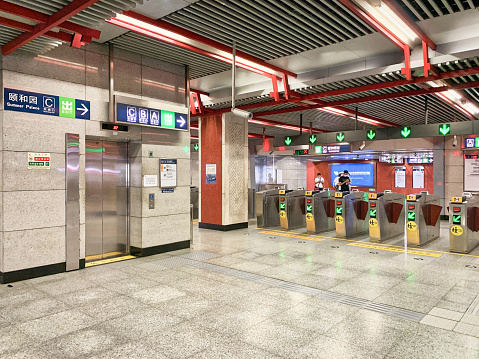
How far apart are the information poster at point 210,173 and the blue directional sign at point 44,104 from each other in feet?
14.5

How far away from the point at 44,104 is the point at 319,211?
21.8 ft

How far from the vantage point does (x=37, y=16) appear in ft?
12.5

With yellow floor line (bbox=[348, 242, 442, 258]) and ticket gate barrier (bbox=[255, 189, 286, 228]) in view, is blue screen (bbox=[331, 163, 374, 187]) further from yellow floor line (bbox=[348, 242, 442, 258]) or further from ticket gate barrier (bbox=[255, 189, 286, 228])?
yellow floor line (bbox=[348, 242, 442, 258])

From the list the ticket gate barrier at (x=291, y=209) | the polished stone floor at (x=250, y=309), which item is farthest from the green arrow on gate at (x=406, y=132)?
the polished stone floor at (x=250, y=309)

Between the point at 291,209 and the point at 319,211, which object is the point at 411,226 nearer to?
the point at 319,211

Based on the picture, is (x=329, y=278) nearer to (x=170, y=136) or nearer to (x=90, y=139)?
(x=170, y=136)

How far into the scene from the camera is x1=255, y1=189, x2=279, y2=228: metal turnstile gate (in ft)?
34.3

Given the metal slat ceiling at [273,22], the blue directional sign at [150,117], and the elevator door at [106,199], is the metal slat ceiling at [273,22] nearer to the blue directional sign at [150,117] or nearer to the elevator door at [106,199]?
the blue directional sign at [150,117]

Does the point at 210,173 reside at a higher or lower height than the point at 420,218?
higher

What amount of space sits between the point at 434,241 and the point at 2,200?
8.30 meters

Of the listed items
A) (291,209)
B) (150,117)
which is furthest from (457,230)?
(150,117)

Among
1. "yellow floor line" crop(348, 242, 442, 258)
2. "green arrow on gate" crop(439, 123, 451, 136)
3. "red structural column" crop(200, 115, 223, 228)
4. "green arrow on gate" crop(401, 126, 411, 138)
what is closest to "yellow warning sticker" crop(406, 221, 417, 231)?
"yellow floor line" crop(348, 242, 442, 258)

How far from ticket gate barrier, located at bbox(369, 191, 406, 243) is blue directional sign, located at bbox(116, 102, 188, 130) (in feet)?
14.4

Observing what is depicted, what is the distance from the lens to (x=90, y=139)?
6336 mm
